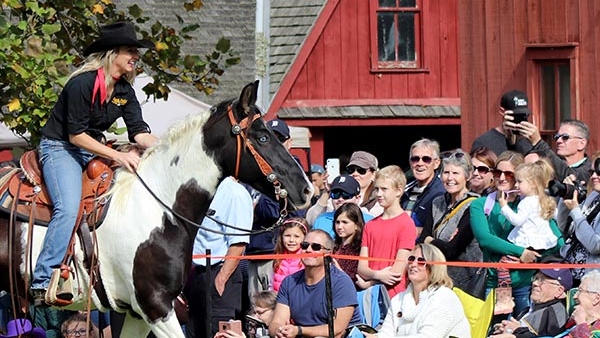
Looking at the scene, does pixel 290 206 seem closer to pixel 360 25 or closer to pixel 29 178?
pixel 29 178

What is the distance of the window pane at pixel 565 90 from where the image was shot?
17266 millimetres

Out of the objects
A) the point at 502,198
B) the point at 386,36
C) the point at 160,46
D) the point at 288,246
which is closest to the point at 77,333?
the point at 288,246

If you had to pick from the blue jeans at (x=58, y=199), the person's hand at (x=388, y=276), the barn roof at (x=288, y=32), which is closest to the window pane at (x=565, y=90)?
the person's hand at (x=388, y=276)

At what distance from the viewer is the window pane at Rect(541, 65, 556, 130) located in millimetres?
17328

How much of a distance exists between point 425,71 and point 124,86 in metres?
17.5

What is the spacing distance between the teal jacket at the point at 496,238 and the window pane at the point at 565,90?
606 cm

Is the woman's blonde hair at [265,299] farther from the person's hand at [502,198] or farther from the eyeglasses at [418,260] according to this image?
the person's hand at [502,198]

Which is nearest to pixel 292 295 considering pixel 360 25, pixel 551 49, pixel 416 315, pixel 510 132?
pixel 416 315

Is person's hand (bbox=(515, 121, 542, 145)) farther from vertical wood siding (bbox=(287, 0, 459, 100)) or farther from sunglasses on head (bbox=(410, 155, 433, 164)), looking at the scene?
vertical wood siding (bbox=(287, 0, 459, 100))

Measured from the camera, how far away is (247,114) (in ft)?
31.6

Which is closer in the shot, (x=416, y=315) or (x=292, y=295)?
(x=416, y=315)

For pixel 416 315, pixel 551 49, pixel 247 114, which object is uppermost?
pixel 551 49

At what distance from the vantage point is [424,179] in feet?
41.0

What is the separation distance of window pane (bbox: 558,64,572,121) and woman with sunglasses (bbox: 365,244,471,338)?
23.0 ft
